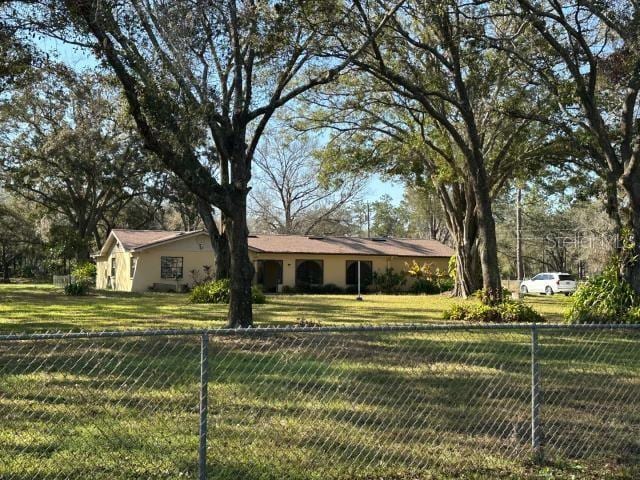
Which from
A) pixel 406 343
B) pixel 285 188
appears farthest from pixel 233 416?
pixel 285 188

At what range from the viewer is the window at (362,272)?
41000mm

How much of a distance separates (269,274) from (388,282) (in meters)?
7.44

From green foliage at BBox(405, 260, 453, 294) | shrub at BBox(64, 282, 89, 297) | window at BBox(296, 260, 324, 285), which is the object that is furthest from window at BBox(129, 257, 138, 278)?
green foliage at BBox(405, 260, 453, 294)

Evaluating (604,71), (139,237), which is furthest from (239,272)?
(139,237)

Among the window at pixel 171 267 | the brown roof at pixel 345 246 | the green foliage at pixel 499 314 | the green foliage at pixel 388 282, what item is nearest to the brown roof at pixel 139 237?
the window at pixel 171 267

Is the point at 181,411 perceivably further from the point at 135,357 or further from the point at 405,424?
the point at 135,357

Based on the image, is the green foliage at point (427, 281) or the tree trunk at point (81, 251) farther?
the green foliage at point (427, 281)

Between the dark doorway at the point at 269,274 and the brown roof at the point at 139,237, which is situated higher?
the brown roof at the point at 139,237

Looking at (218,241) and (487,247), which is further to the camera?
(218,241)

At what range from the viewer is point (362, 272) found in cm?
4138

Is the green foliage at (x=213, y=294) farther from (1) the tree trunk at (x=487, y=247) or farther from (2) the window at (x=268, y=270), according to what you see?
(2) the window at (x=268, y=270)

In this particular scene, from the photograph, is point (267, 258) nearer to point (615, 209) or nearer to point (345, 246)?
point (345, 246)

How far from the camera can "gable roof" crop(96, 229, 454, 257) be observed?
37.8 meters

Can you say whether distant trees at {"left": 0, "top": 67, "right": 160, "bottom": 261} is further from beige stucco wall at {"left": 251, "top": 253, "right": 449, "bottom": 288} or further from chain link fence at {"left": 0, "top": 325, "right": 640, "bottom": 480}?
chain link fence at {"left": 0, "top": 325, "right": 640, "bottom": 480}
